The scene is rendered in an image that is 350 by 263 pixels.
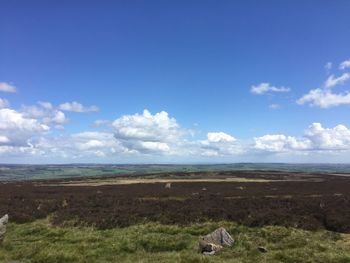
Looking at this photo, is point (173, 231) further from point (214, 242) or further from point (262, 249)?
point (262, 249)

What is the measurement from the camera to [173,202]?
3447 centimetres

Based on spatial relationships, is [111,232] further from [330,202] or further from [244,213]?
[330,202]

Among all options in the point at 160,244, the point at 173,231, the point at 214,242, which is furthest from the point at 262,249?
the point at 173,231

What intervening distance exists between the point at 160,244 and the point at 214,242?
2.92 m

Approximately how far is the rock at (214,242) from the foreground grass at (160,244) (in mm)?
402

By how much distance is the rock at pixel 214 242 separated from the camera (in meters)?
19.1

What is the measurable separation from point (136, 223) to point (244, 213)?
738 centimetres

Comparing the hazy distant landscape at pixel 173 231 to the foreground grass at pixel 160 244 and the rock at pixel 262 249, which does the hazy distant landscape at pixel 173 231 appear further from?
the rock at pixel 262 249

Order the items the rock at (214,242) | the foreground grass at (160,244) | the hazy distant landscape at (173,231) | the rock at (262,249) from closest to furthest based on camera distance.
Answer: the foreground grass at (160,244)
the hazy distant landscape at (173,231)
the rock at (262,249)
the rock at (214,242)

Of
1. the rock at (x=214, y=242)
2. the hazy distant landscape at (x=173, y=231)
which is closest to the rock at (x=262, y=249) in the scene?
the hazy distant landscape at (x=173, y=231)

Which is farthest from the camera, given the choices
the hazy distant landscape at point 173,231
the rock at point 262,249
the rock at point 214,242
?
the rock at point 214,242

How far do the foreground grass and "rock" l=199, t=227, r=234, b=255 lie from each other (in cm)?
40

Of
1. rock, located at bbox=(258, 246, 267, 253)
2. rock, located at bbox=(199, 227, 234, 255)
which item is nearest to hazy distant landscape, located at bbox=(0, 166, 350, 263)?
rock, located at bbox=(258, 246, 267, 253)

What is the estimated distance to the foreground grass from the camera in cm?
1798
